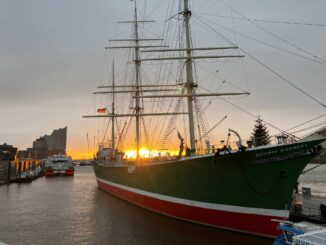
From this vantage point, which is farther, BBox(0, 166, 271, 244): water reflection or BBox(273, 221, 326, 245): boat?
BBox(0, 166, 271, 244): water reflection

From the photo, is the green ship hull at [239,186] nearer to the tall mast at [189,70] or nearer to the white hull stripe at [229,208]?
the white hull stripe at [229,208]

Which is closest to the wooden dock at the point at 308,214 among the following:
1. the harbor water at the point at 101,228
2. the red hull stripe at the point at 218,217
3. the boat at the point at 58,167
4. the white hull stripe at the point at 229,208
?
the white hull stripe at the point at 229,208

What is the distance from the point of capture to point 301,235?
865 centimetres

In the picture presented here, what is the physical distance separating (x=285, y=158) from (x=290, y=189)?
141 centimetres

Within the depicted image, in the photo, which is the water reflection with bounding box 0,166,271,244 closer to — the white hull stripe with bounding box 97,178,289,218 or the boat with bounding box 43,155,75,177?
the white hull stripe with bounding box 97,178,289,218

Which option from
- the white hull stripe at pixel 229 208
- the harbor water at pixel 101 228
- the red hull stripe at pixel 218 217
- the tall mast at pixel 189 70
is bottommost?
the harbor water at pixel 101 228

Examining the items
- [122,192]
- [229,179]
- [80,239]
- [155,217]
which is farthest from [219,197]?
[122,192]

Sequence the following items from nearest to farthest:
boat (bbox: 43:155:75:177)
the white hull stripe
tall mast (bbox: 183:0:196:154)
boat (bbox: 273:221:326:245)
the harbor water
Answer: boat (bbox: 273:221:326:245), the white hull stripe, the harbor water, tall mast (bbox: 183:0:196:154), boat (bbox: 43:155:75:177)

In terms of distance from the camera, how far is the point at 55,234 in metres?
15.6

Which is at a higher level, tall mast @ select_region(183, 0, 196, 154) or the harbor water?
tall mast @ select_region(183, 0, 196, 154)

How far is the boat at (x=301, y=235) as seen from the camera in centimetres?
824

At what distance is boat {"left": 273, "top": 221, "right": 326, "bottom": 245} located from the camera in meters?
8.24

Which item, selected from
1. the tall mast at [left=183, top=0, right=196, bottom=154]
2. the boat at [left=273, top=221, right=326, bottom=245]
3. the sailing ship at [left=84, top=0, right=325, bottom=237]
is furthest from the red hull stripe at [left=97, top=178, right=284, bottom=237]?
the tall mast at [left=183, top=0, right=196, bottom=154]

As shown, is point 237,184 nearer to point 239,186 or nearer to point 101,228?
point 239,186
